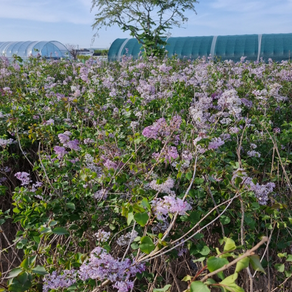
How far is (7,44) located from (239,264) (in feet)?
107

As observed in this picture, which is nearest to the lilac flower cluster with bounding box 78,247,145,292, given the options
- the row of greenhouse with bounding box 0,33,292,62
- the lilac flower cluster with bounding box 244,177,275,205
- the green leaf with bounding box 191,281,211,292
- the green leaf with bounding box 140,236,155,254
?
the green leaf with bounding box 140,236,155,254

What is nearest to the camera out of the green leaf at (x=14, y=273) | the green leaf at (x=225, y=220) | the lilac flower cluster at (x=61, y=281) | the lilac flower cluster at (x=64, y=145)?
the green leaf at (x=14, y=273)

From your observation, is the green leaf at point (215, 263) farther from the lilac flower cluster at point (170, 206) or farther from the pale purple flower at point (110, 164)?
the pale purple flower at point (110, 164)

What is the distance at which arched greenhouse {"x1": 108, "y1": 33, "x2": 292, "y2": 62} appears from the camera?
19.3m

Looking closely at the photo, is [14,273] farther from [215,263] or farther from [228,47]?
[228,47]

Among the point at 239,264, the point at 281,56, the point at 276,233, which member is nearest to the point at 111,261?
the point at 239,264

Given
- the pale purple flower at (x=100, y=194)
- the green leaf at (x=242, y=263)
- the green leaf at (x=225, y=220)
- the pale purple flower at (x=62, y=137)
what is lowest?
the green leaf at (x=225, y=220)

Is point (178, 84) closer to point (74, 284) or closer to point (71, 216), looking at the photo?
point (71, 216)

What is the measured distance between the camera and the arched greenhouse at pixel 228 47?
19.3 m

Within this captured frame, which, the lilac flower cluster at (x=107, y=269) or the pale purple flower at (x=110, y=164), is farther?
the pale purple flower at (x=110, y=164)

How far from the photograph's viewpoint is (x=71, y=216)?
1.75 m

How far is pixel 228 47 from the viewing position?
2034 cm

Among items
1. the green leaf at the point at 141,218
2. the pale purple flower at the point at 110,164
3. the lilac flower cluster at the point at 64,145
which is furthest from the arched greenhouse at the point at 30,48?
the green leaf at the point at 141,218

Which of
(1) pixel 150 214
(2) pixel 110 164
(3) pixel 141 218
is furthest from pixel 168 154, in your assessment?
(3) pixel 141 218
